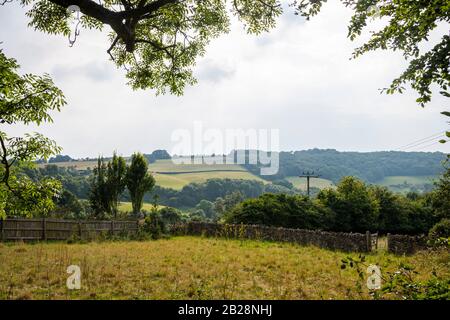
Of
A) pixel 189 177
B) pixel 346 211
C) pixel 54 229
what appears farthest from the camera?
pixel 189 177

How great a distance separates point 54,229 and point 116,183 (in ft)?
36.5

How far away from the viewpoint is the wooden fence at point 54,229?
786 inches

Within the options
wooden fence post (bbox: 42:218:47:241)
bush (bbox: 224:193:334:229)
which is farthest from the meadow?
wooden fence post (bbox: 42:218:47:241)

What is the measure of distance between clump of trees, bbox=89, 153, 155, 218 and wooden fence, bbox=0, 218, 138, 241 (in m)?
5.73

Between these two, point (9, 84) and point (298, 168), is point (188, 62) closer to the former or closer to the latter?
point (9, 84)

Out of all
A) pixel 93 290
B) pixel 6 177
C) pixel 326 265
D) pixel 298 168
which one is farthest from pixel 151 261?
pixel 298 168

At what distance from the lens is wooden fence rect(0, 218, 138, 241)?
20.0m

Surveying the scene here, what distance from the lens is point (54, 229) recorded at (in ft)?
73.8

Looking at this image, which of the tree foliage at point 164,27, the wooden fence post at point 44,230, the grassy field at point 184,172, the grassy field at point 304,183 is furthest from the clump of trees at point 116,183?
the grassy field at point 304,183

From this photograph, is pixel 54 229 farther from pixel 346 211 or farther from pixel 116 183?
pixel 346 211

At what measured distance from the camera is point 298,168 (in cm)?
19725

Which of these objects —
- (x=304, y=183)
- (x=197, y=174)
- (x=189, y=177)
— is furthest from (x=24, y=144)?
(x=304, y=183)

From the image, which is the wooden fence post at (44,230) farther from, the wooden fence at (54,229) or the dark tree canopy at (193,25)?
the dark tree canopy at (193,25)

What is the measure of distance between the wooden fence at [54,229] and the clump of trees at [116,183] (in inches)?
226
